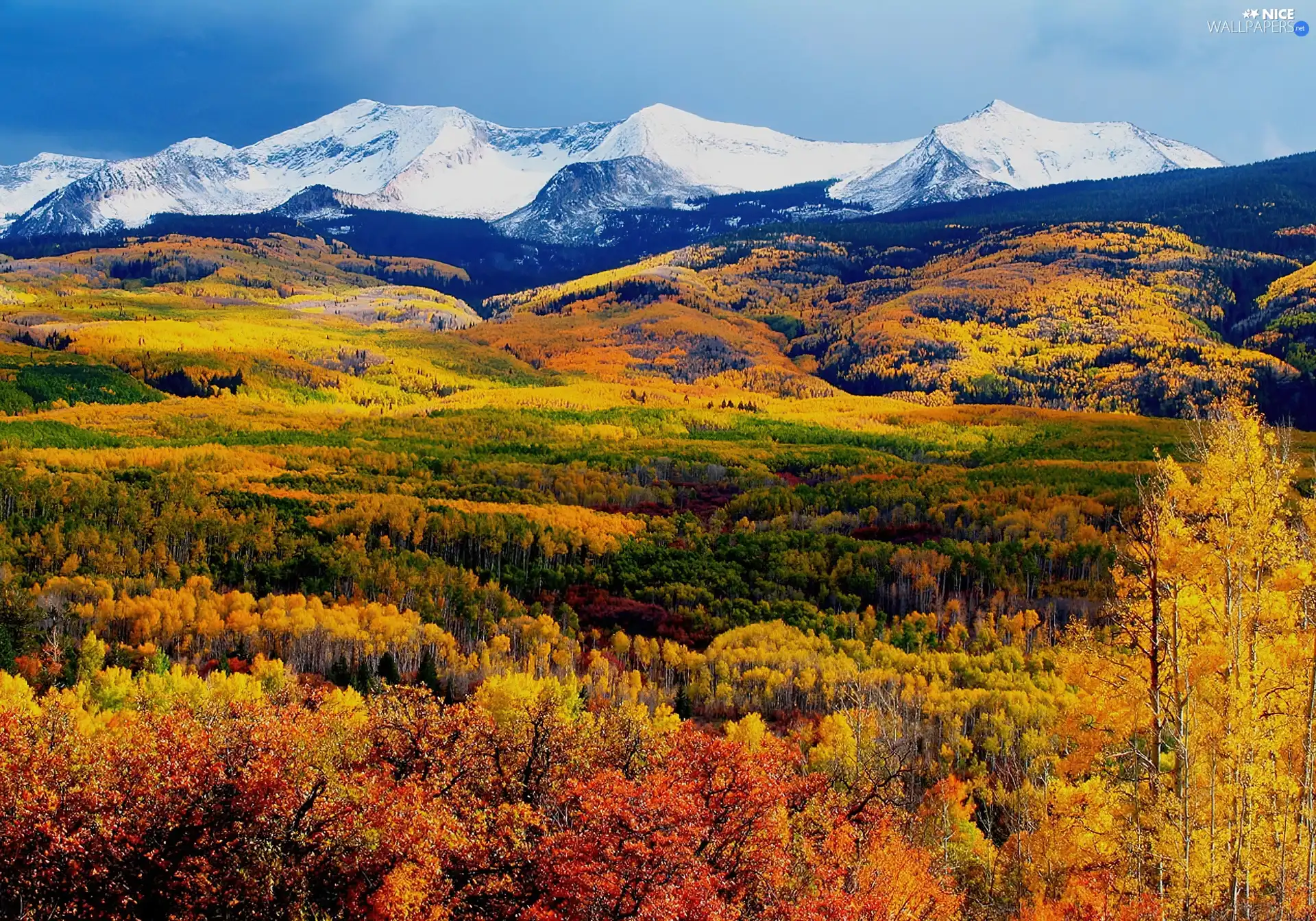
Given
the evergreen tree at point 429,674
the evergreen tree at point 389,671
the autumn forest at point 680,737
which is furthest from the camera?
the evergreen tree at point 389,671

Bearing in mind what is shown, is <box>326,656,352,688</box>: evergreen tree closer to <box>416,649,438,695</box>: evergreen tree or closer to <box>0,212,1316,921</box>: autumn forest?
<box>0,212,1316,921</box>: autumn forest

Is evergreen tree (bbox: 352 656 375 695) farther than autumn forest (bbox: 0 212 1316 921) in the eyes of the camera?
Yes

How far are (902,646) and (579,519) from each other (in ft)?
203

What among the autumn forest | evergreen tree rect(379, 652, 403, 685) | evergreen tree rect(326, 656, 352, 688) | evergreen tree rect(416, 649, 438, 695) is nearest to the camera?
the autumn forest

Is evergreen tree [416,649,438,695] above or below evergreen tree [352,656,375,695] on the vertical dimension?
above

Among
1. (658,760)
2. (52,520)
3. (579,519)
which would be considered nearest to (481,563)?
(579,519)

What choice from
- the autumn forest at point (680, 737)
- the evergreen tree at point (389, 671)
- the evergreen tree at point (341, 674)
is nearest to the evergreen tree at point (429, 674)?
the autumn forest at point (680, 737)

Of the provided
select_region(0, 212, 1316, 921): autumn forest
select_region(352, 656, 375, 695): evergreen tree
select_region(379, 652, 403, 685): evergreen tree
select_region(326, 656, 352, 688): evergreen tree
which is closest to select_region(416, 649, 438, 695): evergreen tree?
select_region(0, 212, 1316, 921): autumn forest

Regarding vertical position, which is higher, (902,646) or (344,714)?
(344,714)

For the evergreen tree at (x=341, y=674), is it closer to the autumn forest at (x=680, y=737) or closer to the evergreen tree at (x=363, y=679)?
the evergreen tree at (x=363, y=679)

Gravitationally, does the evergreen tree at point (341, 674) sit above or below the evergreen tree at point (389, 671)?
below

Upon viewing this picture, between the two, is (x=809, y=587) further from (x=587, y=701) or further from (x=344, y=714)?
(x=344, y=714)

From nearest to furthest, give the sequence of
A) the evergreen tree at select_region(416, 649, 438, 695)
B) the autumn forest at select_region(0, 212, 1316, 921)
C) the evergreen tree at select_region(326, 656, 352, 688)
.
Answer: the autumn forest at select_region(0, 212, 1316, 921) < the evergreen tree at select_region(416, 649, 438, 695) < the evergreen tree at select_region(326, 656, 352, 688)

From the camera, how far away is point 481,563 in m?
149
